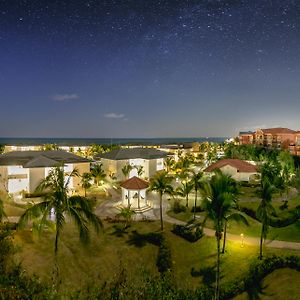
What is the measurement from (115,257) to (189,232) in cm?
817

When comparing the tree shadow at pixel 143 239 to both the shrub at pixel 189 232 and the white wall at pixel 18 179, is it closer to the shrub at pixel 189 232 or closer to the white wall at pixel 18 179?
the shrub at pixel 189 232

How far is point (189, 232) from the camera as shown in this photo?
30000 millimetres

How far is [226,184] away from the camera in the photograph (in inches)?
771

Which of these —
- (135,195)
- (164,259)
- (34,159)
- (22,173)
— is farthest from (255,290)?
(34,159)

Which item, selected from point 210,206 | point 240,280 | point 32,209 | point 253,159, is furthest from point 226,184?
point 253,159

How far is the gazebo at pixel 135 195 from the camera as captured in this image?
40219 mm

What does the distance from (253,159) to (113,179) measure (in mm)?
43284

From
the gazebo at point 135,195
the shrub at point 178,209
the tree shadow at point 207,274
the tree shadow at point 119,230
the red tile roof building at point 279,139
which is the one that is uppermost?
the red tile roof building at point 279,139

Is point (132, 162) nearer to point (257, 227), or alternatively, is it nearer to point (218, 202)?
point (257, 227)

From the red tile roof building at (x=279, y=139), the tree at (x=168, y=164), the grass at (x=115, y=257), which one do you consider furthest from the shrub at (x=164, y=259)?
the red tile roof building at (x=279, y=139)

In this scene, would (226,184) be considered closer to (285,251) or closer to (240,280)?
(240,280)

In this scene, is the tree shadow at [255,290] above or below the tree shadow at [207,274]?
above

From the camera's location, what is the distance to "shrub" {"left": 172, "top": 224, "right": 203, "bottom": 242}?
96.3 feet

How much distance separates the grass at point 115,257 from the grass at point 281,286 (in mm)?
2206
